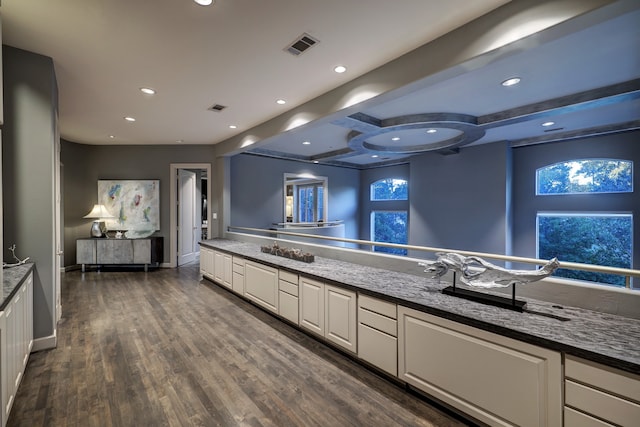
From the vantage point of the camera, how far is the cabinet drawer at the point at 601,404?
1.30 meters

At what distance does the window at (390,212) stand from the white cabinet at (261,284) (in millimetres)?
5905

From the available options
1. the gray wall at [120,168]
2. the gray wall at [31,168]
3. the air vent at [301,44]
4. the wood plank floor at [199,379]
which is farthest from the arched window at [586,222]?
the gray wall at [31,168]

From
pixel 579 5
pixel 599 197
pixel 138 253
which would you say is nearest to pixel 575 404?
pixel 579 5

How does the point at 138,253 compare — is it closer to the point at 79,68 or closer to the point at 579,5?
the point at 79,68

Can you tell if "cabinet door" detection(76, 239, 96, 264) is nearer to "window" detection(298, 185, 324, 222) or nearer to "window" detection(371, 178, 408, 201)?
"window" detection(298, 185, 324, 222)

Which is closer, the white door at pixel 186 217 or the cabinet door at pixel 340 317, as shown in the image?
the cabinet door at pixel 340 317

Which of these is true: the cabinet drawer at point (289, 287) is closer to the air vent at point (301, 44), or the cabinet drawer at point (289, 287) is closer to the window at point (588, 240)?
the air vent at point (301, 44)

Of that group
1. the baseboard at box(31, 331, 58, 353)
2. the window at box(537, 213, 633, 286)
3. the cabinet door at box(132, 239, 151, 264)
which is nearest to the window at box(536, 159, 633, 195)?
the window at box(537, 213, 633, 286)

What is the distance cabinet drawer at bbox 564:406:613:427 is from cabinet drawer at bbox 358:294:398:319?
3.37 feet

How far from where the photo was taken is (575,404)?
1.44m

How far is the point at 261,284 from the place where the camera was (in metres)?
3.95

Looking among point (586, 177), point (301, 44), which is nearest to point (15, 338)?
point (301, 44)

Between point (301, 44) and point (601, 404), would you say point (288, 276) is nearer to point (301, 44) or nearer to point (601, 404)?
point (301, 44)

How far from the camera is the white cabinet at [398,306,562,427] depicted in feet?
5.03
